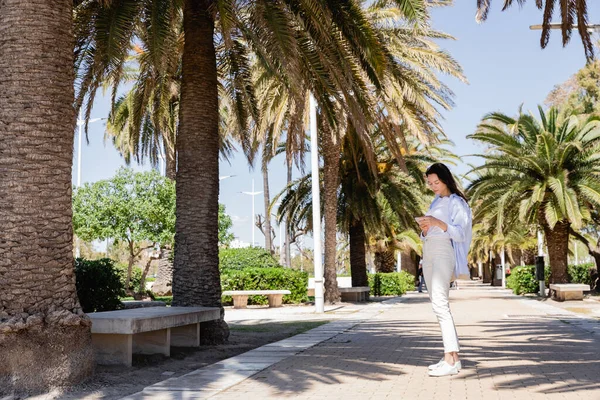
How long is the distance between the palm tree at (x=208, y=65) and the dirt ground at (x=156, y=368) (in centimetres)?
73

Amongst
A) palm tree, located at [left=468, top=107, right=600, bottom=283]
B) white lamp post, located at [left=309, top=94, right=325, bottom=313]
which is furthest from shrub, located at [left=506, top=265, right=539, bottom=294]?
white lamp post, located at [left=309, top=94, right=325, bottom=313]

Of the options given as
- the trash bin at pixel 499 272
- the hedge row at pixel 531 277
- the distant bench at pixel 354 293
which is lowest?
the distant bench at pixel 354 293

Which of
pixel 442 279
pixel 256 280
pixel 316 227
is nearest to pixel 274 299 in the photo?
pixel 256 280

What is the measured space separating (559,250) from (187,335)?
57.3 feet

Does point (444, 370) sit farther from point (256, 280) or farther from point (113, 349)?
point (256, 280)

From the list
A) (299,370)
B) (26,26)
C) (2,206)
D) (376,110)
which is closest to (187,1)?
(376,110)

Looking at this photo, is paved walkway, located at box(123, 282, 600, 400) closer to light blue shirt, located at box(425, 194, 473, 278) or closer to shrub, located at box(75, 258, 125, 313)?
light blue shirt, located at box(425, 194, 473, 278)

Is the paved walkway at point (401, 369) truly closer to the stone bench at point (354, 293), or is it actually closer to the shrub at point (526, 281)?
the stone bench at point (354, 293)

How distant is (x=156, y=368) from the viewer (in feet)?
25.3

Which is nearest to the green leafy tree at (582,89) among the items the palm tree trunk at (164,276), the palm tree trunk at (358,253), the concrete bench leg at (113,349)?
the palm tree trunk at (358,253)

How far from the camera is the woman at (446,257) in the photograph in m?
6.65

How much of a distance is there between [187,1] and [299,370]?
601 cm

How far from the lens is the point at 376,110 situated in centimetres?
1102

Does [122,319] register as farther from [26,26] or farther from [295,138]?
[295,138]
